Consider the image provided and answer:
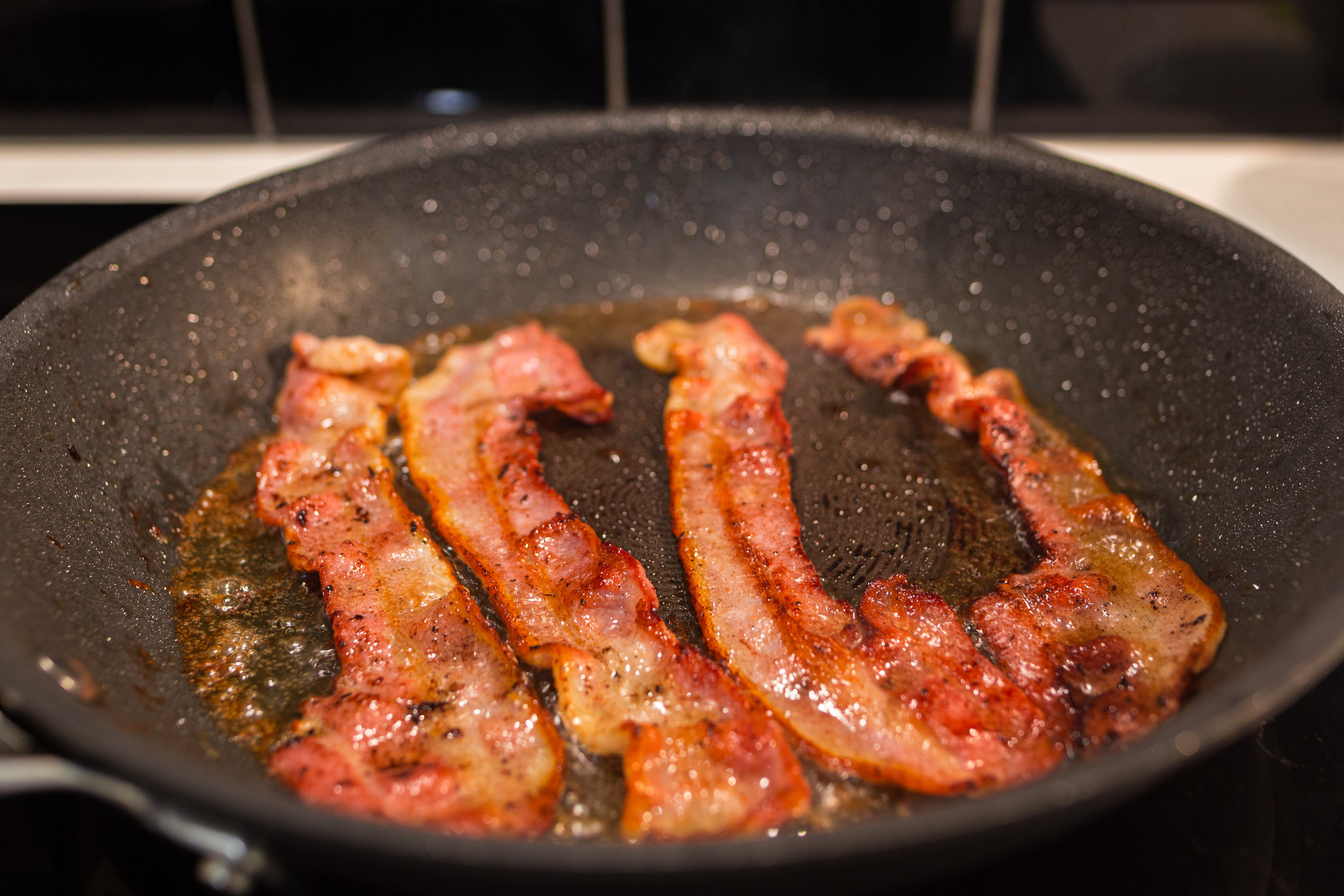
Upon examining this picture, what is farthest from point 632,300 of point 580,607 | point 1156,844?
point 1156,844

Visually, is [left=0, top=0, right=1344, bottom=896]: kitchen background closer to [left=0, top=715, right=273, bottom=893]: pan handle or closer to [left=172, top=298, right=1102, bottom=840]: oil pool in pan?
[left=172, top=298, right=1102, bottom=840]: oil pool in pan

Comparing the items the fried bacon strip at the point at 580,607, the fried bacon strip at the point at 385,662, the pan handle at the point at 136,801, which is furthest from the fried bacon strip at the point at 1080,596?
the pan handle at the point at 136,801

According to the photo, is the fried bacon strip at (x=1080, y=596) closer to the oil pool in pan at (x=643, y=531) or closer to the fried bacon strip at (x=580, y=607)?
the oil pool in pan at (x=643, y=531)

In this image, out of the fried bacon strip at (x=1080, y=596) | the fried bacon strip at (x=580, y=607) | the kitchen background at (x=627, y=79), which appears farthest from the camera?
the kitchen background at (x=627, y=79)

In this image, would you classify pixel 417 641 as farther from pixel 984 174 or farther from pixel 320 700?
pixel 984 174

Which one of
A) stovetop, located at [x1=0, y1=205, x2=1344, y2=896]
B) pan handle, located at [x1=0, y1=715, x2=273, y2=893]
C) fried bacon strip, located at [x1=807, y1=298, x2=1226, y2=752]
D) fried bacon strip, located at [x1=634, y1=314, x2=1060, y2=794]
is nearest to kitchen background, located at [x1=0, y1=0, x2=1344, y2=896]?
fried bacon strip, located at [x1=807, y1=298, x2=1226, y2=752]

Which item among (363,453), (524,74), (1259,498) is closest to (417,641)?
(363,453)
